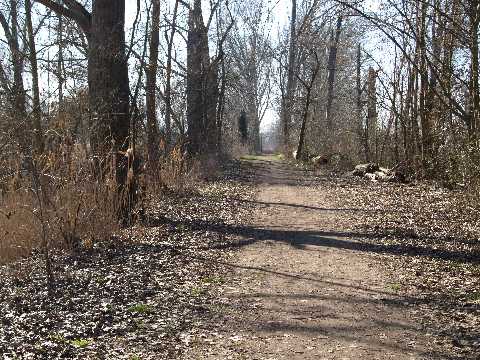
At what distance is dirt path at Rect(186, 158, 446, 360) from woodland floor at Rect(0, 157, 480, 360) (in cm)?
2

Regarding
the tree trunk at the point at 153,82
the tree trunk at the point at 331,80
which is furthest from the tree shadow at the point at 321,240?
the tree trunk at the point at 331,80

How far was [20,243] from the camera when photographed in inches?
301

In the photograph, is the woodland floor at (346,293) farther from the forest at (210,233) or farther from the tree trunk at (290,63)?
the tree trunk at (290,63)

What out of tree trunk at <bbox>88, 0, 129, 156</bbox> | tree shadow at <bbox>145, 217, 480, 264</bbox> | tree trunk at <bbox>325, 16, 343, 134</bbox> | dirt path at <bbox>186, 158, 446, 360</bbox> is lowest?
dirt path at <bbox>186, 158, 446, 360</bbox>

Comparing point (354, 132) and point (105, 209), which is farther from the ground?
point (354, 132)


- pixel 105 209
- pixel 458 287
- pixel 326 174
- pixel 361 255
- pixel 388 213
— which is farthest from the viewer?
pixel 326 174

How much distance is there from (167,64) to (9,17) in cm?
587

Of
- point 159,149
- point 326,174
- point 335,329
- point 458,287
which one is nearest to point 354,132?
point 326,174

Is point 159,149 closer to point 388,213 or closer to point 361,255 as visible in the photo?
point 388,213

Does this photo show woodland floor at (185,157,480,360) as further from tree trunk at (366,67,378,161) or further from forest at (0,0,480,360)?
tree trunk at (366,67,378,161)

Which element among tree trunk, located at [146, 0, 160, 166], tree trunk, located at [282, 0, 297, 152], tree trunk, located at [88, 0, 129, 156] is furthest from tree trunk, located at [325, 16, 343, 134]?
tree trunk, located at [88, 0, 129, 156]

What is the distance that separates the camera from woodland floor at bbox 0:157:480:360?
438cm

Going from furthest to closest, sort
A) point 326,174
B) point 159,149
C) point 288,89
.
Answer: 1. point 288,89
2. point 326,174
3. point 159,149

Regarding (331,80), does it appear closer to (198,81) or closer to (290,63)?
(290,63)
